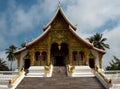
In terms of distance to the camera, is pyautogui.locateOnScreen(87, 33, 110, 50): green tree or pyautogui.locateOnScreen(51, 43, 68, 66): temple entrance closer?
pyautogui.locateOnScreen(51, 43, 68, 66): temple entrance

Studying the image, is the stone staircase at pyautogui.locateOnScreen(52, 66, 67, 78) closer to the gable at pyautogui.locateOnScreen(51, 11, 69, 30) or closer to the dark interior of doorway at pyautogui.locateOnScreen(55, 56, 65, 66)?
the dark interior of doorway at pyautogui.locateOnScreen(55, 56, 65, 66)

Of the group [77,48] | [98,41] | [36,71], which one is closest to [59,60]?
[77,48]

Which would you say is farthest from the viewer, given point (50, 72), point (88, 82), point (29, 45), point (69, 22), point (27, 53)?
point (27, 53)

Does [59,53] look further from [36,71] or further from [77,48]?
[36,71]

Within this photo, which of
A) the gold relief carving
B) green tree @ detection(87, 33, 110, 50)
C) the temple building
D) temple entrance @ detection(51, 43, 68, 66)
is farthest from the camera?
green tree @ detection(87, 33, 110, 50)

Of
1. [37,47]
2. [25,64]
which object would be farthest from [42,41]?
[25,64]

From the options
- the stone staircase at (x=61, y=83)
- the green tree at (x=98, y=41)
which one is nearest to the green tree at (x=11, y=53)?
the green tree at (x=98, y=41)

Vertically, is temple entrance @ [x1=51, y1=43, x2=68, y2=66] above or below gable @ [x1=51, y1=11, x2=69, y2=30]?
below

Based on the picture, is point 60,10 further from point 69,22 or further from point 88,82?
point 88,82

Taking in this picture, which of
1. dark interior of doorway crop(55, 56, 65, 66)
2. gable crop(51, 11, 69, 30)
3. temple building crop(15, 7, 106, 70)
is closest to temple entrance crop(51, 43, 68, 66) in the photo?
dark interior of doorway crop(55, 56, 65, 66)

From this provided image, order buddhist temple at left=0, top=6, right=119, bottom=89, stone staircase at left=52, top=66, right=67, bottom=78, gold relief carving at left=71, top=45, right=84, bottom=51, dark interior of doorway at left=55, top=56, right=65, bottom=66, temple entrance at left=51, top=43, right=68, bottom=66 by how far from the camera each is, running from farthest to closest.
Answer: dark interior of doorway at left=55, top=56, right=65, bottom=66 < temple entrance at left=51, top=43, right=68, bottom=66 < gold relief carving at left=71, top=45, right=84, bottom=51 < buddhist temple at left=0, top=6, right=119, bottom=89 < stone staircase at left=52, top=66, right=67, bottom=78

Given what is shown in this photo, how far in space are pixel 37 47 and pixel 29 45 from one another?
101cm

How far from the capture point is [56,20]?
104ft

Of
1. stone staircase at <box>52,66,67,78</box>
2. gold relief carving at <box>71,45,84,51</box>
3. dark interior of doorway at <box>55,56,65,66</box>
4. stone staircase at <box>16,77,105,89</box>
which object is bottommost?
stone staircase at <box>16,77,105,89</box>
